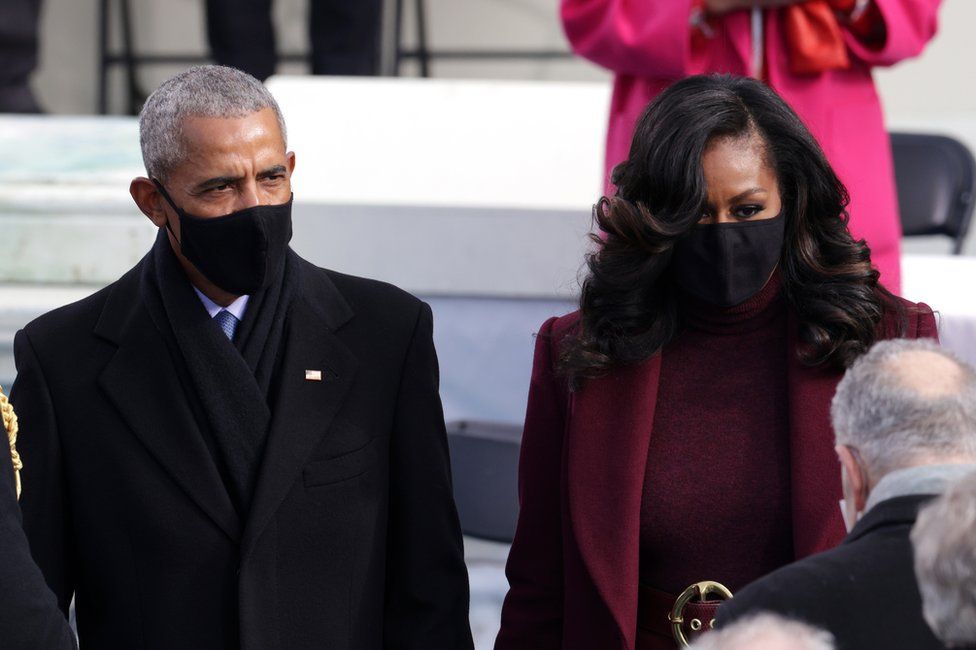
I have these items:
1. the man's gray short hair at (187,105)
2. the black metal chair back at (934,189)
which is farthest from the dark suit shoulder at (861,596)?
the black metal chair back at (934,189)

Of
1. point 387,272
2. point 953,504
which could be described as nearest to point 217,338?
point 953,504

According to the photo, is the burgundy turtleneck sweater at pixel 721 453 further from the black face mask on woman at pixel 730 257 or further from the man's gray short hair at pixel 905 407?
the man's gray short hair at pixel 905 407

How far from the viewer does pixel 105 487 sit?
221cm

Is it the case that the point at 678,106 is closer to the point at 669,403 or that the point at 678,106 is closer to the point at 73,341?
the point at 669,403

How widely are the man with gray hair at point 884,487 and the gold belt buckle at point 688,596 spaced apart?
1.80ft

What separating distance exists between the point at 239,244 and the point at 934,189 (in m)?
3.19

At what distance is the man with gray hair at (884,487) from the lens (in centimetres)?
142

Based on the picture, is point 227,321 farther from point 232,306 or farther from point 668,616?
point 668,616

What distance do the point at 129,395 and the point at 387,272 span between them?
1577 mm

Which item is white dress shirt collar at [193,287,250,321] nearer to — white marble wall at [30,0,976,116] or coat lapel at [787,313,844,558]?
coat lapel at [787,313,844,558]

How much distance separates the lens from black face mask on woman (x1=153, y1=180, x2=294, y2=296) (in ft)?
7.22

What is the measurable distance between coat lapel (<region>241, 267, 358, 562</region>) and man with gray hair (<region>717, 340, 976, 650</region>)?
0.87 metres

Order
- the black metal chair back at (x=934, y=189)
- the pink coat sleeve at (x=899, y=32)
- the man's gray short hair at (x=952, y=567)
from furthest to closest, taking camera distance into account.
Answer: the black metal chair back at (x=934, y=189) → the pink coat sleeve at (x=899, y=32) → the man's gray short hair at (x=952, y=567)

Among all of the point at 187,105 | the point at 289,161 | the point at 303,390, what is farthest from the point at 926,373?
the point at 187,105
